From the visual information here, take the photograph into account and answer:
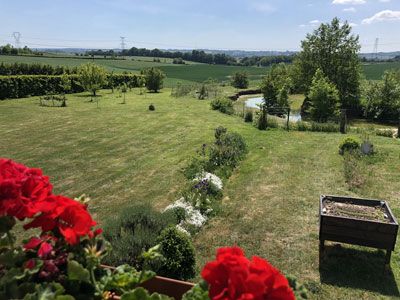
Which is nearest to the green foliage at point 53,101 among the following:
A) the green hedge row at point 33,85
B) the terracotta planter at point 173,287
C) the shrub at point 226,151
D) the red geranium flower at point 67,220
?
the green hedge row at point 33,85

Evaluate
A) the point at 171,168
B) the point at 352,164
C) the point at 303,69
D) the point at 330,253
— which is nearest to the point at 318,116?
the point at 303,69

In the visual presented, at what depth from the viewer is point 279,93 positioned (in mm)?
27391

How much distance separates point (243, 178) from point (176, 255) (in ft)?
16.9

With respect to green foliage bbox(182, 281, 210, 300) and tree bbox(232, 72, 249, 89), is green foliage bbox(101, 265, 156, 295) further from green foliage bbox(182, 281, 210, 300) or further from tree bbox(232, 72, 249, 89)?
tree bbox(232, 72, 249, 89)

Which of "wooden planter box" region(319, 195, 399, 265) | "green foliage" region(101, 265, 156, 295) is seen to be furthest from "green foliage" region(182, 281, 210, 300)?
"wooden planter box" region(319, 195, 399, 265)

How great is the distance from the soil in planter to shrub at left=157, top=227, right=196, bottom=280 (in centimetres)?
248

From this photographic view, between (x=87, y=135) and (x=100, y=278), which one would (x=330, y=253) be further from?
(x=87, y=135)

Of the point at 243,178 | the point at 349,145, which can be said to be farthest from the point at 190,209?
the point at 349,145

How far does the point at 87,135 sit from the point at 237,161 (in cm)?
799

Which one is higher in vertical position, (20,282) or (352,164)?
(20,282)

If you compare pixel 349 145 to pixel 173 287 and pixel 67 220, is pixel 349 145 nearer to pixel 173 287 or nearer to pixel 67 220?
pixel 173 287

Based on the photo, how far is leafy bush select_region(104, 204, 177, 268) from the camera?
5055 millimetres

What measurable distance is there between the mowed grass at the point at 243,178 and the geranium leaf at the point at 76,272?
14.8 feet

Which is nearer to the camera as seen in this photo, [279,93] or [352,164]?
[352,164]
